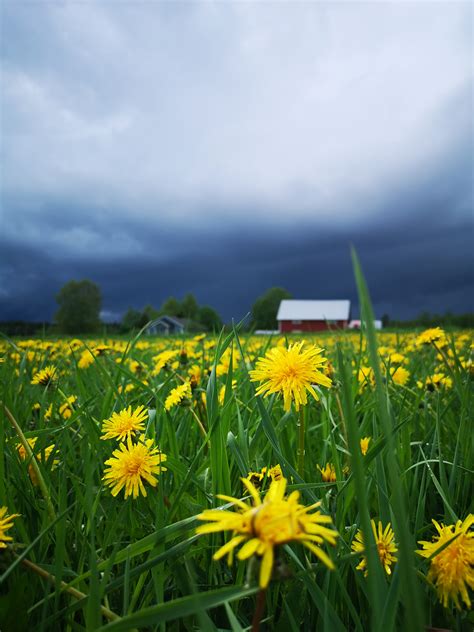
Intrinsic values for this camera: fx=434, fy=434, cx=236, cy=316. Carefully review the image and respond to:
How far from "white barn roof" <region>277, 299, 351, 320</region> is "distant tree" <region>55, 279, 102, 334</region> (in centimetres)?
2525

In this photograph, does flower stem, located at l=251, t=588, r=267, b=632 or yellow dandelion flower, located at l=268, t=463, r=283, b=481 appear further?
yellow dandelion flower, located at l=268, t=463, r=283, b=481

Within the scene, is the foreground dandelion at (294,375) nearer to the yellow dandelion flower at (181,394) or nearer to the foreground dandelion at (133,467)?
the foreground dandelion at (133,467)

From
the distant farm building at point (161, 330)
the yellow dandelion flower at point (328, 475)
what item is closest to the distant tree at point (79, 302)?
the distant farm building at point (161, 330)

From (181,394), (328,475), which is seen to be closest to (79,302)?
(181,394)

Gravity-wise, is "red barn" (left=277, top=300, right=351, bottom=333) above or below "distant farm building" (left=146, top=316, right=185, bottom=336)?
above

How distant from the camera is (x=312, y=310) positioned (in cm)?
4547

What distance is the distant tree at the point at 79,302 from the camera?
5650 cm

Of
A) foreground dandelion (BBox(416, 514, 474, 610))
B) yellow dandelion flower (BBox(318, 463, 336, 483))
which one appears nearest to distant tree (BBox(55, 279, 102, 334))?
yellow dandelion flower (BBox(318, 463, 336, 483))

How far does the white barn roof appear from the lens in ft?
146

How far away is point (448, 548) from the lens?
0.59 m

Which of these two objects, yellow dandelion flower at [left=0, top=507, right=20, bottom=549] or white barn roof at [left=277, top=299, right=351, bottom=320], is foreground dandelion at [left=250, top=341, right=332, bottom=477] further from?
white barn roof at [left=277, top=299, right=351, bottom=320]

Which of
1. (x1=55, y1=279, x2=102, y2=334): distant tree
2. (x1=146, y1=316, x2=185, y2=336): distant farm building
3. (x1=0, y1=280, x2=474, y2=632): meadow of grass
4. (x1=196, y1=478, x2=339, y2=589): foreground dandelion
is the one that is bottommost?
(x1=0, y1=280, x2=474, y2=632): meadow of grass

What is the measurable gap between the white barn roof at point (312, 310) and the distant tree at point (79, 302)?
82.9 feet

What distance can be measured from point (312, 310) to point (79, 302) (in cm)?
3138
